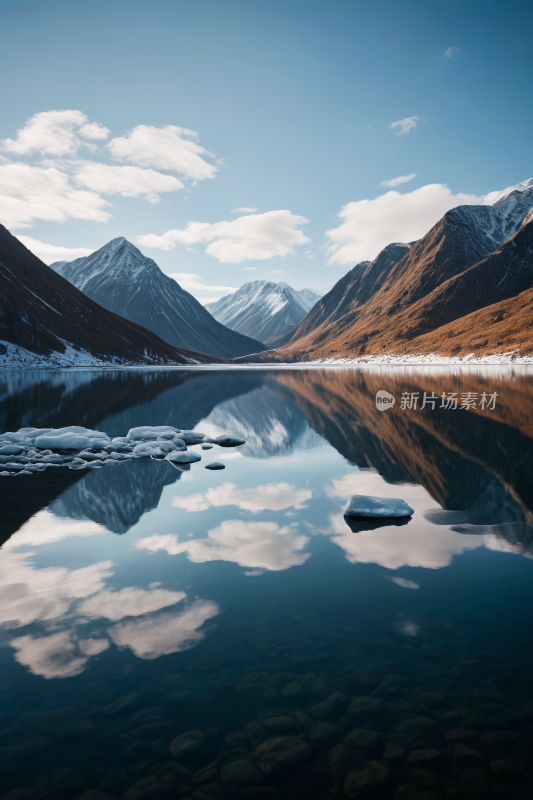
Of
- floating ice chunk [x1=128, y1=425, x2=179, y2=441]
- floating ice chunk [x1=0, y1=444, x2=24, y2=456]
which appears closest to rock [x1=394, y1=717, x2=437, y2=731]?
floating ice chunk [x1=128, y1=425, x2=179, y2=441]

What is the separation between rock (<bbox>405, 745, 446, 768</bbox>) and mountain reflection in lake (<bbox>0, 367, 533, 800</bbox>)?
0.03 m

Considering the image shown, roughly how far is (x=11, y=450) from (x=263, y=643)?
20.9 meters

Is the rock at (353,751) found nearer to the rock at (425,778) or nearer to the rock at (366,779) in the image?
the rock at (366,779)

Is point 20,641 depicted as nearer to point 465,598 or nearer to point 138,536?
point 138,536

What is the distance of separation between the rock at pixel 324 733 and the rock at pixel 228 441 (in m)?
21.7

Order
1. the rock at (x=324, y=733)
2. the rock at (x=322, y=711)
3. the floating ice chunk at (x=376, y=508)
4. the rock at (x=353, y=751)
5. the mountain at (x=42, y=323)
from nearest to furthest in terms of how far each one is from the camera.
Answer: the rock at (x=353, y=751), the rock at (x=324, y=733), the rock at (x=322, y=711), the floating ice chunk at (x=376, y=508), the mountain at (x=42, y=323)

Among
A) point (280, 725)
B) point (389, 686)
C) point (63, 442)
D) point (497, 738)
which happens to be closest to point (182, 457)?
point (63, 442)

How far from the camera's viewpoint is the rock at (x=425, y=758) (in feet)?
16.9

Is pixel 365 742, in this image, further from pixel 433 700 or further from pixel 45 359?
pixel 45 359

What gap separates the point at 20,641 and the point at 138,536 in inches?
194

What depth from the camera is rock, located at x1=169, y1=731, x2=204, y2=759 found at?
538 centimetres

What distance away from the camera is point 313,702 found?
609 cm

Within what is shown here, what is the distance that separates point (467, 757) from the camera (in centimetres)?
523

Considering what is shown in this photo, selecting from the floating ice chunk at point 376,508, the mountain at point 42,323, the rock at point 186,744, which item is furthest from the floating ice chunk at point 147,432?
the mountain at point 42,323
